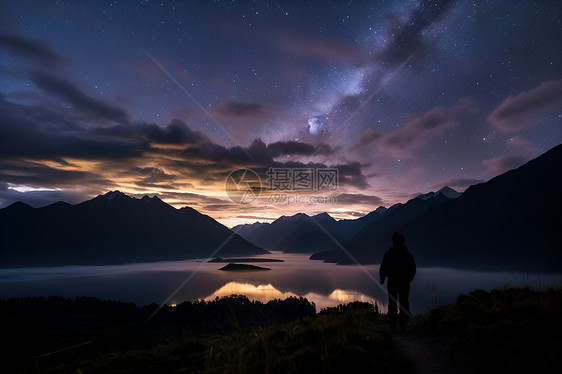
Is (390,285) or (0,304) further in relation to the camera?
(0,304)

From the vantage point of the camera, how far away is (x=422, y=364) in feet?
22.0

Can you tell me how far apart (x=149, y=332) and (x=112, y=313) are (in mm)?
35315

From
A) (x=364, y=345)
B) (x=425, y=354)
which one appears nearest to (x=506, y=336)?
(x=425, y=354)

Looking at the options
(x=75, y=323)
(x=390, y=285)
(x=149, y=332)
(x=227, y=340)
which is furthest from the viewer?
(x=75, y=323)

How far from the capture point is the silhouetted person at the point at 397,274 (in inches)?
408

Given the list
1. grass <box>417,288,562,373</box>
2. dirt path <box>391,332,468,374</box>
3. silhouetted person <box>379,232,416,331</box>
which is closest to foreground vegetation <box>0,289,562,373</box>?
grass <box>417,288,562,373</box>

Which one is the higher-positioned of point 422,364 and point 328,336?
point 328,336

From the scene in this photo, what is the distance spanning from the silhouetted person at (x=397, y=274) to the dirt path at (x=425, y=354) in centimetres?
104

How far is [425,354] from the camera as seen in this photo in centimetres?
736

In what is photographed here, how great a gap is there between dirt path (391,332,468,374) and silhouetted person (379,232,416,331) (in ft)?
3.43

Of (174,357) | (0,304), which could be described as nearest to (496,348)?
(174,357)

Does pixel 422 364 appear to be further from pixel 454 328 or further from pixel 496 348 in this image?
pixel 454 328

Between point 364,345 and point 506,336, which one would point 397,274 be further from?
point 364,345

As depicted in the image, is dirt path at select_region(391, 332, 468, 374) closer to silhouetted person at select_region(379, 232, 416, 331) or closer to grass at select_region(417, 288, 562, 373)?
grass at select_region(417, 288, 562, 373)
